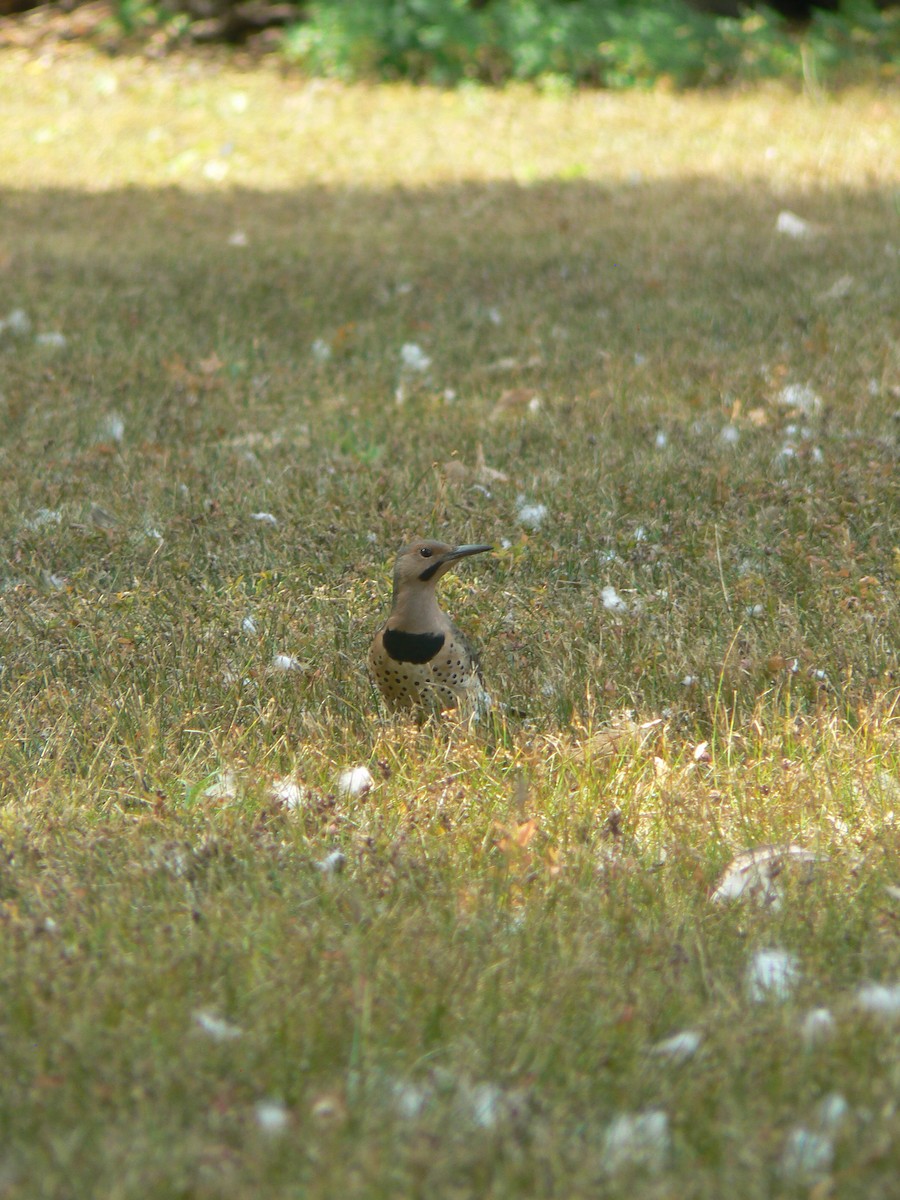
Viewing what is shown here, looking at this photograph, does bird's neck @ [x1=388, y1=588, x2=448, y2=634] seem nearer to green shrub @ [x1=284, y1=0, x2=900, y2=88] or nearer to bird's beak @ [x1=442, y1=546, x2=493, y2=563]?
bird's beak @ [x1=442, y1=546, x2=493, y2=563]

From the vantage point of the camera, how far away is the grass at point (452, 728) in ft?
7.86

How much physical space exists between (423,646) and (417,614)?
11 cm

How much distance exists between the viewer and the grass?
239cm

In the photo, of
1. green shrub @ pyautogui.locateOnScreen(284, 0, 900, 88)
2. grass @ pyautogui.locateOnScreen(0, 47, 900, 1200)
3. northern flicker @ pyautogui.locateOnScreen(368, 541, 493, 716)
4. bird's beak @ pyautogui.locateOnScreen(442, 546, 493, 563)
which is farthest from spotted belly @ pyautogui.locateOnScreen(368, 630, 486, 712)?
green shrub @ pyautogui.locateOnScreen(284, 0, 900, 88)

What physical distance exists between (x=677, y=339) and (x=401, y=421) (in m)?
1.85

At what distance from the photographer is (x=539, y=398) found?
22.0 ft

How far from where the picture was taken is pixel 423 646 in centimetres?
388

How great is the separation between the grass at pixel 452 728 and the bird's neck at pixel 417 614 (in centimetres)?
30

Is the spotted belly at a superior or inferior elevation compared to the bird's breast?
inferior

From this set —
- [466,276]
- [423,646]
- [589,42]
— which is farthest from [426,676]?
[589,42]

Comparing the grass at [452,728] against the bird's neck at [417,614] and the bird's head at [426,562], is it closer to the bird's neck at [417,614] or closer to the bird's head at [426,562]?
the bird's neck at [417,614]

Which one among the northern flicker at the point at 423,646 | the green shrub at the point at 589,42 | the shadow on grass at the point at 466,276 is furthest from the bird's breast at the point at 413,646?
the green shrub at the point at 589,42

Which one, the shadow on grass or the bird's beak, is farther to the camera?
the shadow on grass

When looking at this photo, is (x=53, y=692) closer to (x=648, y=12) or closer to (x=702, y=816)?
(x=702, y=816)
